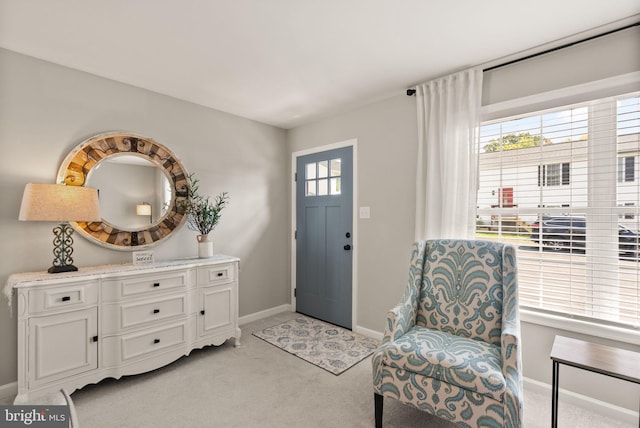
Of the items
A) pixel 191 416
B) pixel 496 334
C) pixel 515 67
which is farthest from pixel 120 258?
pixel 515 67

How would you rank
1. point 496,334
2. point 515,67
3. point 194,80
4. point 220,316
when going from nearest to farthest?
point 496,334 < point 515,67 < point 194,80 < point 220,316

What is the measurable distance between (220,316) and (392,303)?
5.43 ft

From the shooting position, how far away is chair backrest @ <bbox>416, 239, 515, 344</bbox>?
6.55 ft

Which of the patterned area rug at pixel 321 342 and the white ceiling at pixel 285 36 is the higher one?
the white ceiling at pixel 285 36

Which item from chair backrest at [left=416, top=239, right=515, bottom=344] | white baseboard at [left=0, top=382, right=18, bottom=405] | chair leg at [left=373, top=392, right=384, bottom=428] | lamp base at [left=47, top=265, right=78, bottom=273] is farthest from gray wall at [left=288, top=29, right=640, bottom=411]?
white baseboard at [left=0, top=382, right=18, bottom=405]

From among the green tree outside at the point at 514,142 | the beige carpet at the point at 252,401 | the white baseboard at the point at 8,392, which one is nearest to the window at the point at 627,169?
the green tree outside at the point at 514,142

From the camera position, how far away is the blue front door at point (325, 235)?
3479 mm

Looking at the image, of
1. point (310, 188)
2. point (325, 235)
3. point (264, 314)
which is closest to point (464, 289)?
point (325, 235)

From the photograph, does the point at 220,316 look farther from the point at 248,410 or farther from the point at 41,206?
the point at 41,206

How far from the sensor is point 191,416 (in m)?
1.98

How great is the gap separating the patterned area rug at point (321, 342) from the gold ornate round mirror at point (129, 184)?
1531 millimetres

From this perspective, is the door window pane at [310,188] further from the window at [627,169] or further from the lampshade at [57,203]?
the window at [627,169]

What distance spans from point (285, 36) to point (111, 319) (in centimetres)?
235

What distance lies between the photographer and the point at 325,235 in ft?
12.1
